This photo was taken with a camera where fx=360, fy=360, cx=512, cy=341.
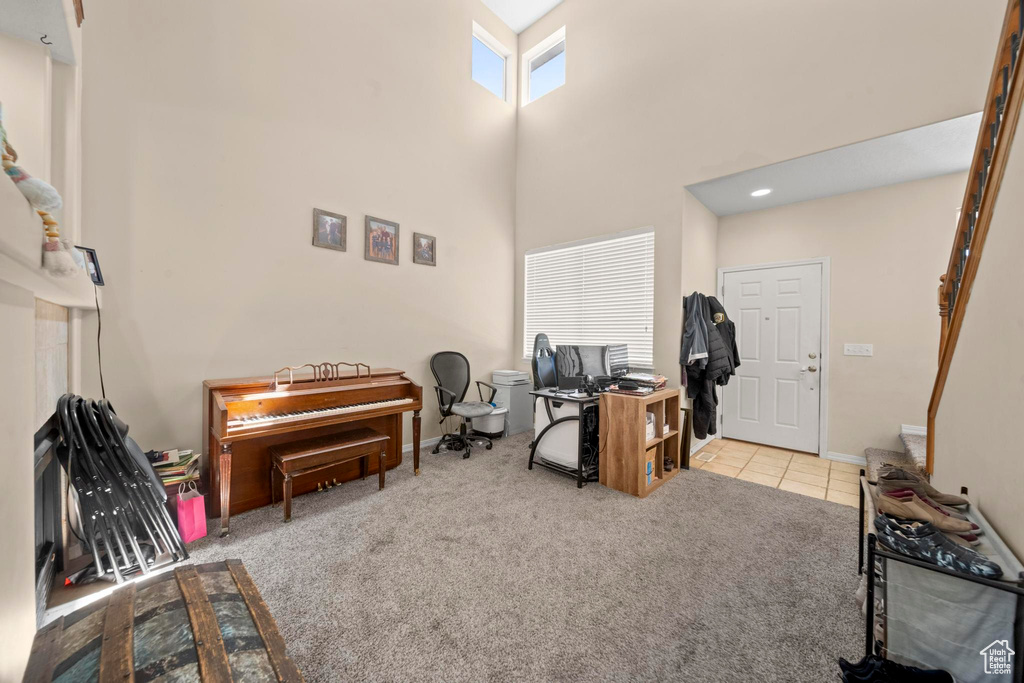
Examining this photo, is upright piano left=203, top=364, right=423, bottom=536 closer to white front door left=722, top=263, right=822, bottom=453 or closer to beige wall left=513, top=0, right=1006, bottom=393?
beige wall left=513, top=0, right=1006, bottom=393

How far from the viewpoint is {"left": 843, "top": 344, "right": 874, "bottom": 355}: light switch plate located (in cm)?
358

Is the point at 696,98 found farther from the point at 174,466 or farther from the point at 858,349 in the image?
the point at 174,466

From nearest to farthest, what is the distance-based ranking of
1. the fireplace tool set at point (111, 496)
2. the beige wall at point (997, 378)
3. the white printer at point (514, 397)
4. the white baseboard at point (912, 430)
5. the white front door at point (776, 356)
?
the beige wall at point (997, 378)
the fireplace tool set at point (111, 496)
the white baseboard at point (912, 430)
the white front door at point (776, 356)
the white printer at point (514, 397)

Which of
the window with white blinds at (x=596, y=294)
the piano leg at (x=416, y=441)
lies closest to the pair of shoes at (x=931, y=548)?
the window with white blinds at (x=596, y=294)

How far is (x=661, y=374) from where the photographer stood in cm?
381

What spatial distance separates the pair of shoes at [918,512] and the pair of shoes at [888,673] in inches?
16.3

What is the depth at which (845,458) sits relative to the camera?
12.2 ft

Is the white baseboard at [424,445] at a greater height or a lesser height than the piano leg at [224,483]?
lesser

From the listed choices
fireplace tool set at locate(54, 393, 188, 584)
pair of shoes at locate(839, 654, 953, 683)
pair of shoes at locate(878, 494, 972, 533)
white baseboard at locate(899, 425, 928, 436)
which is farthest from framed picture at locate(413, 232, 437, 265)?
white baseboard at locate(899, 425, 928, 436)

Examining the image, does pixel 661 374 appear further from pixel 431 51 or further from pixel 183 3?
pixel 183 3

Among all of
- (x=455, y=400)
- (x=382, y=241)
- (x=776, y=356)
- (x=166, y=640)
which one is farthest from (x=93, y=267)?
(x=776, y=356)

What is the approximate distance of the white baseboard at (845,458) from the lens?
3.64 metres

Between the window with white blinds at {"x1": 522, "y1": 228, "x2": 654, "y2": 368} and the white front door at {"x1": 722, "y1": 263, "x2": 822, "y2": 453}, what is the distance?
4.19 feet

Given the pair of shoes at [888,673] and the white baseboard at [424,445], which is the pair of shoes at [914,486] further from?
the white baseboard at [424,445]
